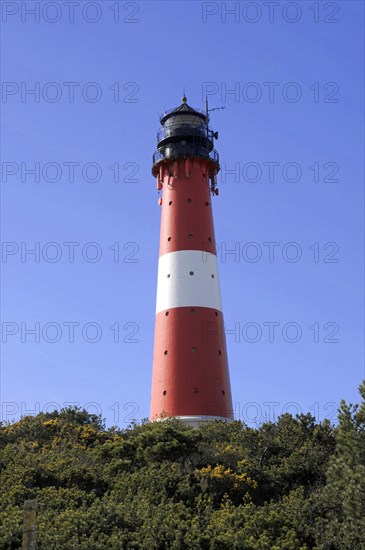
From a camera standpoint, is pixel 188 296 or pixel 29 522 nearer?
pixel 29 522

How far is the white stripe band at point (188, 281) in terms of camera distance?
36750mm

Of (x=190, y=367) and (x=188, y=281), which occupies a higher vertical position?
(x=188, y=281)

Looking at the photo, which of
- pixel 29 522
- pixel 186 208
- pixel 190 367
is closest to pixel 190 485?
pixel 29 522

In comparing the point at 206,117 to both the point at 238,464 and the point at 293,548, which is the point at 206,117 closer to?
the point at 238,464

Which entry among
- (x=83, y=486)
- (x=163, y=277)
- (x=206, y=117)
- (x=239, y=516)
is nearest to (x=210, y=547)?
(x=239, y=516)

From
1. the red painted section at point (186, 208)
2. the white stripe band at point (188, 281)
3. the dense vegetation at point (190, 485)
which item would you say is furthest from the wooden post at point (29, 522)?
the red painted section at point (186, 208)

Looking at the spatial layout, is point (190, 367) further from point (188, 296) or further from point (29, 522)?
point (29, 522)

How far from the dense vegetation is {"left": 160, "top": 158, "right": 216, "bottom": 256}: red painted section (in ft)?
33.3

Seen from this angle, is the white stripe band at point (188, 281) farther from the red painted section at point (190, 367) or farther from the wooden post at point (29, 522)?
the wooden post at point (29, 522)

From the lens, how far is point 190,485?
24.9 m

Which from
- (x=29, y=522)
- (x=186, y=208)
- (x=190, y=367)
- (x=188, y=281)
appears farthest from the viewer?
(x=186, y=208)

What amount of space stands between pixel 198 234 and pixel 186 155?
4.77 meters

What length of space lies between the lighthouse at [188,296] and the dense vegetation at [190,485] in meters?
3.05

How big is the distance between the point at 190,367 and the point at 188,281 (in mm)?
4432
